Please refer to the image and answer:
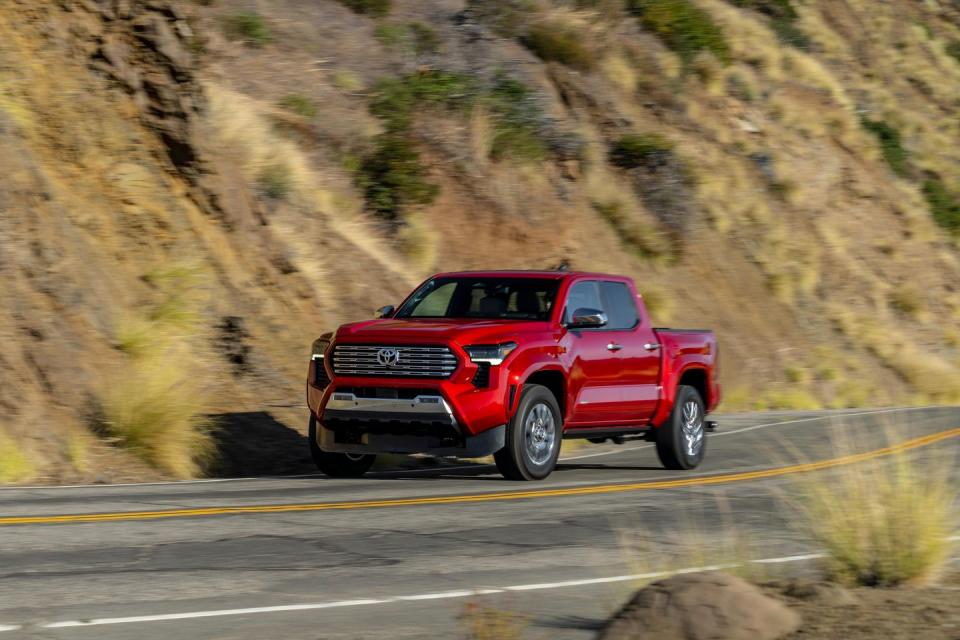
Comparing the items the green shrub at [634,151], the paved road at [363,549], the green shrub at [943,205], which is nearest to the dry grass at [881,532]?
the paved road at [363,549]

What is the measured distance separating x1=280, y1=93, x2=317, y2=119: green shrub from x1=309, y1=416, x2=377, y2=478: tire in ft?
48.5

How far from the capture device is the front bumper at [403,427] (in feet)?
44.8

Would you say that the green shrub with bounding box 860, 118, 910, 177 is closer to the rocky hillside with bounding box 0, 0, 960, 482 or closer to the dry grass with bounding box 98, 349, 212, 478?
the rocky hillside with bounding box 0, 0, 960, 482

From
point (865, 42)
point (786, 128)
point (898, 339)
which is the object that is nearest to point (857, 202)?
point (786, 128)

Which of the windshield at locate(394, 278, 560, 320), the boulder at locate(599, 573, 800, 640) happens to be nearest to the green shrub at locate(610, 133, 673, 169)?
the windshield at locate(394, 278, 560, 320)

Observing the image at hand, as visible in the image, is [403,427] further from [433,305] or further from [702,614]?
[702,614]

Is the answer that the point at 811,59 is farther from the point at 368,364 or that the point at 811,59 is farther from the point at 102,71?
the point at 368,364

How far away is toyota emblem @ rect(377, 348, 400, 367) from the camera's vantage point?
1388 centimetres

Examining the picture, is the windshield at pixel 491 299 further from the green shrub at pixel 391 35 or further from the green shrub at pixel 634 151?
the green shrub at pixel 634 151

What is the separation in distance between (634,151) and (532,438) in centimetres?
2214

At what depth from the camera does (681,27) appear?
41906 millimetres

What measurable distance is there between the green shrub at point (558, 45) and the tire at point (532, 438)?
2305 centimetres

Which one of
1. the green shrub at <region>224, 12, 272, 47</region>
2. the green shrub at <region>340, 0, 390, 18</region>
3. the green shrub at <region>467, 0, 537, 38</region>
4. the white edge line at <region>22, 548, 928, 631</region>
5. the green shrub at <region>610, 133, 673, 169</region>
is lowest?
the green shrub at <region>610, 133, 673, 169</region>

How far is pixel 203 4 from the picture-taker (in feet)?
95.8
